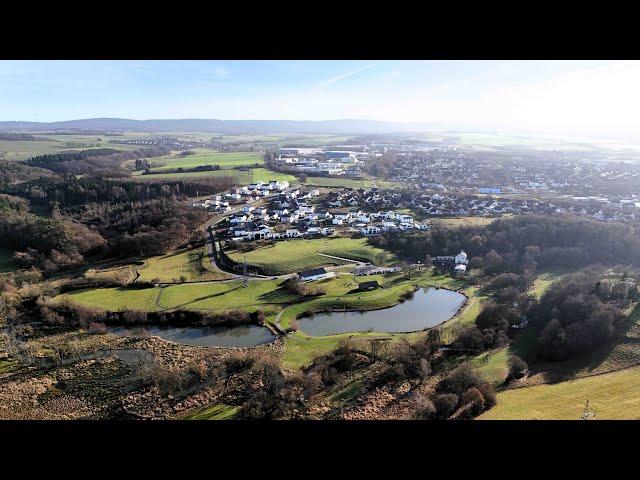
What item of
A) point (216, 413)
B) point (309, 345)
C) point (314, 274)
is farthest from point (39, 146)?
point (216, 413)

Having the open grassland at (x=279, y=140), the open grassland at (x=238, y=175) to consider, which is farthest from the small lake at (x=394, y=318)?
the open grassland at (x=279, y=140)

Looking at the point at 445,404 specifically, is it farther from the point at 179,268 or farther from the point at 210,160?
the point at 210,160

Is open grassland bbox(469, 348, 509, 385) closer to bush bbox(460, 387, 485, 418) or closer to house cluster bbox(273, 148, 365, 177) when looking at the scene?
bush bbox(460, 387, 485, 418)

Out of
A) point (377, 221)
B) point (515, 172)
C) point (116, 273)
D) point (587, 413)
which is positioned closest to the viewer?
Answer: point (587, 413)

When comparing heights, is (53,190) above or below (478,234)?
above

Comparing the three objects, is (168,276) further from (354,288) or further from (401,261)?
(401,261)
